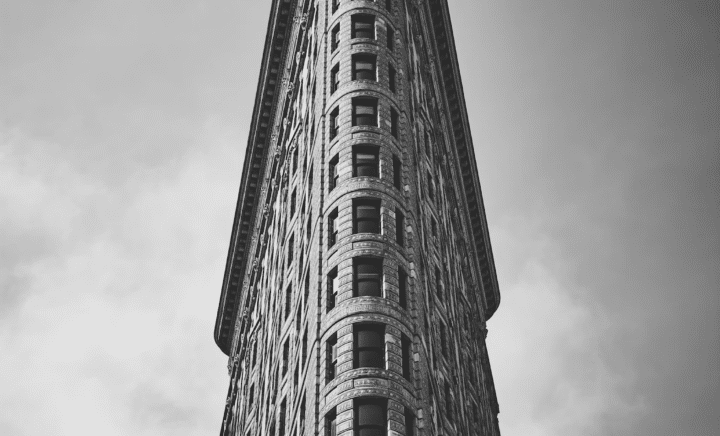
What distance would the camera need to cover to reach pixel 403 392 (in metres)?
53.9

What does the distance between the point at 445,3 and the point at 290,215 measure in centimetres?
2696

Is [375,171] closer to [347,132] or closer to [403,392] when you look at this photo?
[347,132]

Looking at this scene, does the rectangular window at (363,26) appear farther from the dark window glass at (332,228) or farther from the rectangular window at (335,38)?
the dark window glass at (332,228)

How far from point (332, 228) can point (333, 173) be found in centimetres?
458

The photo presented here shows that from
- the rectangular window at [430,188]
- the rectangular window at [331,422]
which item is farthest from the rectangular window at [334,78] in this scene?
the rectangular window at [331,422]

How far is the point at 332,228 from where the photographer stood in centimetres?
6241

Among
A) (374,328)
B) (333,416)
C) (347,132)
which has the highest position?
(347,132)

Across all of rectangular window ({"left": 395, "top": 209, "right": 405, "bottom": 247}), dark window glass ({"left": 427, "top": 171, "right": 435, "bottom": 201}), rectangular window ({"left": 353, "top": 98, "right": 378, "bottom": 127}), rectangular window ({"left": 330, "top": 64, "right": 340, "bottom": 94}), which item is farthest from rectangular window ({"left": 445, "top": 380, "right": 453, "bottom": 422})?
rectangular window ({"left": 330, "top": 64, "right": 340, "bottom": 94})

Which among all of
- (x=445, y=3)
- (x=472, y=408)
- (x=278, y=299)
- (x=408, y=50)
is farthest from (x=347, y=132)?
(x=445, y=3)

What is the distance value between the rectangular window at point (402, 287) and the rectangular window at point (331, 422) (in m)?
7.59

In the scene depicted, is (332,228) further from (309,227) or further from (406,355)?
(406,355)

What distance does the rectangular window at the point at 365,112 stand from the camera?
67250 millimetres

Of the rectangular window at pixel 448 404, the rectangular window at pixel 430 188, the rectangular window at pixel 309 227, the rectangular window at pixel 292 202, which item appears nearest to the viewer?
the rectangular window at pixel 448 404

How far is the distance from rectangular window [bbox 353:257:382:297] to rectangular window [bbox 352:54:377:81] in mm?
15507
